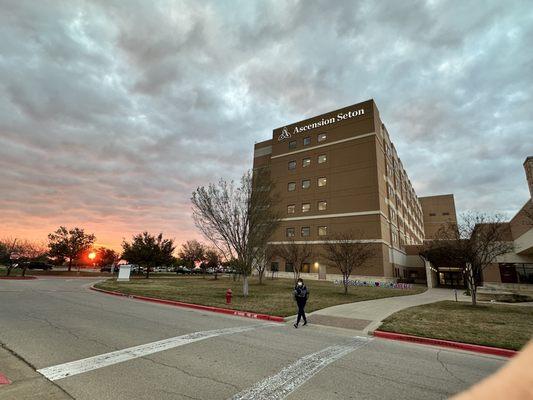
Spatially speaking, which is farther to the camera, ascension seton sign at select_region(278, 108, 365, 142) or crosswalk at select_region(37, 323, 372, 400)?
ascension seton sign at select_region(278, 108, 365, 142)

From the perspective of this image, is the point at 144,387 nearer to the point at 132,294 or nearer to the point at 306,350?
the point at 306,350

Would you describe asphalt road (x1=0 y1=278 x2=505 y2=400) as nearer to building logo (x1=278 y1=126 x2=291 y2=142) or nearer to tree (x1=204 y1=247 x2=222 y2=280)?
tree (x1=204 y1=247 x2=222 y2=280)

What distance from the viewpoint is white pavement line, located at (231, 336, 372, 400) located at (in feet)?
17.6

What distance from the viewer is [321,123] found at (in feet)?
174

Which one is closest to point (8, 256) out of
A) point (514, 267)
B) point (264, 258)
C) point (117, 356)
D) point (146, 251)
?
point (146, 251)

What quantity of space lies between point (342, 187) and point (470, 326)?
3590 cm

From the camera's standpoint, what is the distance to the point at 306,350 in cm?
823

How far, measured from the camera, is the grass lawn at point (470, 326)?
9.89 m

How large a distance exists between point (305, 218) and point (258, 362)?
142 feet

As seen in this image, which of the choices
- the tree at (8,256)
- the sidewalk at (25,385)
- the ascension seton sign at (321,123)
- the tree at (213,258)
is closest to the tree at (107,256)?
the tree at (8,256)

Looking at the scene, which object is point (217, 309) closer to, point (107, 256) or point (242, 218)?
point (242, 218)

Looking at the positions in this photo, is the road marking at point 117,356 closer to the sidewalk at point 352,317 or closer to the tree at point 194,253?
the sidewalk at point 352,317

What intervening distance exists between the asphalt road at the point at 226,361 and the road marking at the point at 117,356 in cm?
2

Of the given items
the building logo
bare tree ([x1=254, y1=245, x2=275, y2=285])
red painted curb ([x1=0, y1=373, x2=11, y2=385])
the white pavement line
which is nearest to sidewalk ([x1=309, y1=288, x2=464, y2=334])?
the white pavement line
